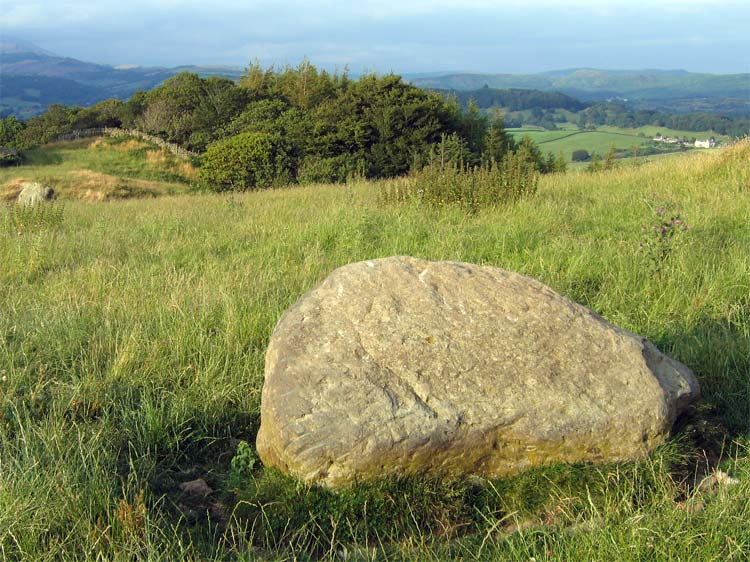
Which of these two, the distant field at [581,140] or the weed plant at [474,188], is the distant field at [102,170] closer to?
the weed plant at [474,188]

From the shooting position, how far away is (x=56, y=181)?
21.2m

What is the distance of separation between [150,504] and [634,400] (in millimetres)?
2205

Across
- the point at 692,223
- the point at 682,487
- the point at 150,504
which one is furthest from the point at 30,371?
the point at 692,223

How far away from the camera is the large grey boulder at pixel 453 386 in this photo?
110 inches

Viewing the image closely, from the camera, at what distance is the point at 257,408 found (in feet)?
11.8

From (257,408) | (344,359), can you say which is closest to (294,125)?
(257,408)

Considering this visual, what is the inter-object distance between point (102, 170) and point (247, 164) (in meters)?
6.24

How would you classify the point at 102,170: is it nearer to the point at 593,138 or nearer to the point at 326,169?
the point at 326,169

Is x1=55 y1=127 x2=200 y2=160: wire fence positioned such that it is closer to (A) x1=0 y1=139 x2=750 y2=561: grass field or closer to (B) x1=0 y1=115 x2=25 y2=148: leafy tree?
(B) x1=0 y1=115 x2=25 y2=148: leafy tree

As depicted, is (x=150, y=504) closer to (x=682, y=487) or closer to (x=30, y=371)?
(x=30, y=371)

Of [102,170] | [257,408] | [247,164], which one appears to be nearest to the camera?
[257,408]

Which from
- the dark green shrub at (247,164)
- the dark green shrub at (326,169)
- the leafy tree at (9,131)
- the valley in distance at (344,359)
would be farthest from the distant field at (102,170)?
the valley in distance at (344,359)

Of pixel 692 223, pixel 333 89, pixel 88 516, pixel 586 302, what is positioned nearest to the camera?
pixel 88 516

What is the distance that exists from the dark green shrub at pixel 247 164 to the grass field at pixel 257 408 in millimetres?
17051
